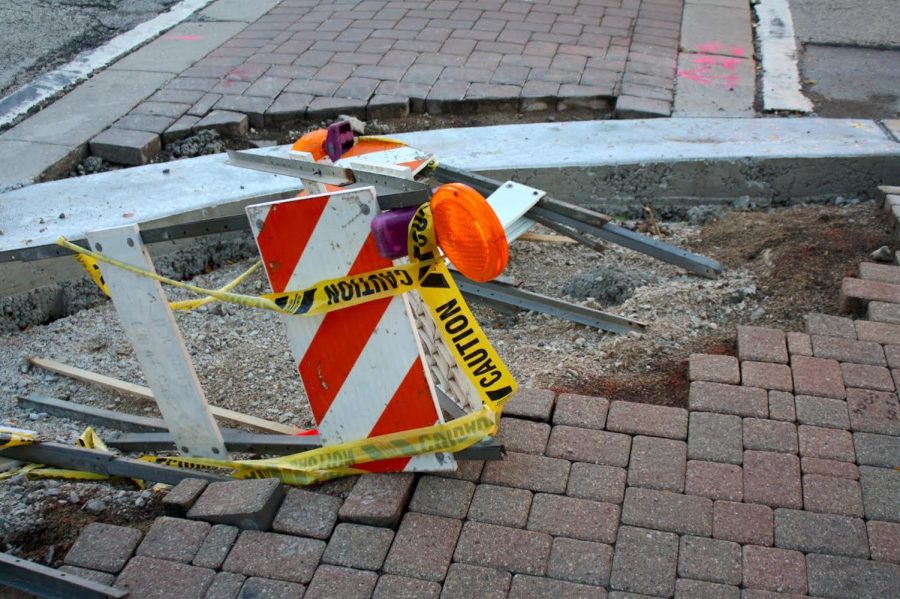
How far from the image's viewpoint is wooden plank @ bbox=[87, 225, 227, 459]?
3.07 m

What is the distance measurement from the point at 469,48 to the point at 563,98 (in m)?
1.18

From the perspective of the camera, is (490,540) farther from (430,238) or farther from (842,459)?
(842,459)

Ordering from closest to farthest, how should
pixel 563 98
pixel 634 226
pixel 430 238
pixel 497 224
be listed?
Answer: pixel 497 224 → pixel 430 238 → pixel 634 226 → pixel 563 98

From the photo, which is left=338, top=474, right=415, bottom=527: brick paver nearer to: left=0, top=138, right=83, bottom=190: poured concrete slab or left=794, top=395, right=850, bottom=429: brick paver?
left=794, top=395, right=850, bottom=429: brick paver

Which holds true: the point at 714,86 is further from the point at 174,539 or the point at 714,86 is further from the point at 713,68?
the point at 174,539

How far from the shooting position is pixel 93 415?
384 cm

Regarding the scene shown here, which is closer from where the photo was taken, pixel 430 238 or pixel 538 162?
pixel 430 238

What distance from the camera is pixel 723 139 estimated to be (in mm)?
5703

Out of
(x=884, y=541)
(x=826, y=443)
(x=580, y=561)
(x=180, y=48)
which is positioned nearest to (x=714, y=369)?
(x=826, y=443)

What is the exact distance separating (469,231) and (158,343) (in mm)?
1274

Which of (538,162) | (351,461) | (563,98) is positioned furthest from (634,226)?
(351,461)

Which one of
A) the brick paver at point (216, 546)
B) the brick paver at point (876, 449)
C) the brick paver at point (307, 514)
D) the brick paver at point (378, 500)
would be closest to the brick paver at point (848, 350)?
the brick paver at point (876, 449)

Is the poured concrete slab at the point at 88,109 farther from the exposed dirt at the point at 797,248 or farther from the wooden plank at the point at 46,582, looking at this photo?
the exposed dirt at the point at 797,248

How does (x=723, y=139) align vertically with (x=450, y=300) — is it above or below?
below
